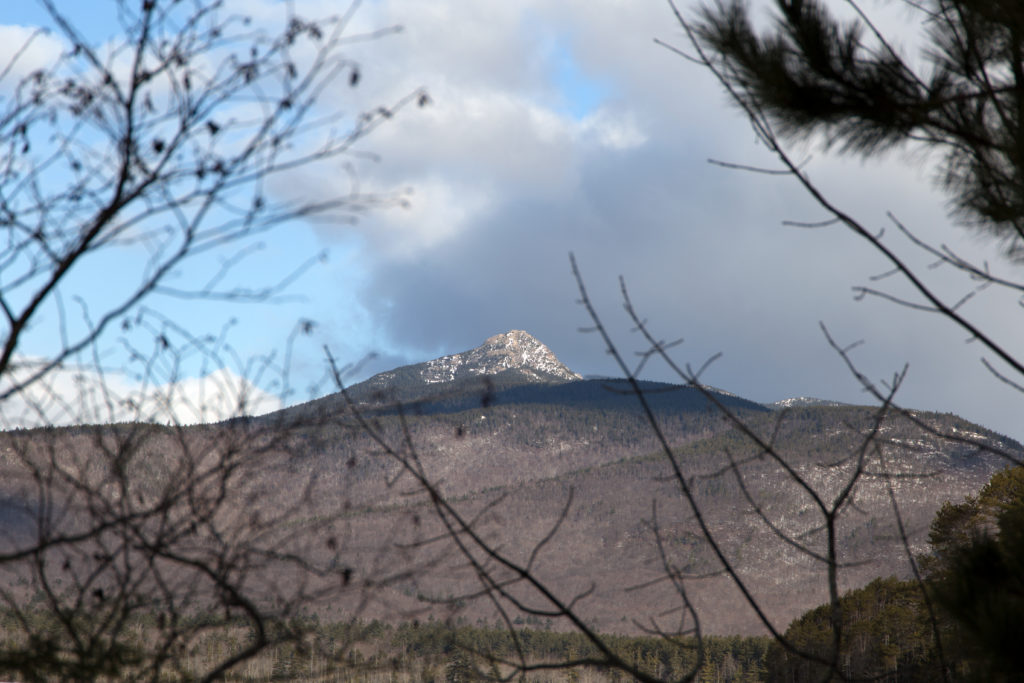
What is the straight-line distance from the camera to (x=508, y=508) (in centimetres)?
13012

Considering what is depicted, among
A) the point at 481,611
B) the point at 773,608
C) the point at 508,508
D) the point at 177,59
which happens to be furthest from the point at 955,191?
the point at 508,508

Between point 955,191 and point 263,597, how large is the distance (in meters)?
2.98

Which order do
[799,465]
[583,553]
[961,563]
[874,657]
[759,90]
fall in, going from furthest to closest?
[583,553], [799,465], [874,657], [759,90], [961,563]

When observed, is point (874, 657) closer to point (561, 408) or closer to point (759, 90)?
point (759, 90)

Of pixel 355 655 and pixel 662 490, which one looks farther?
pixel 662 490

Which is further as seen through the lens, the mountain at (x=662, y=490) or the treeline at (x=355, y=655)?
the mountain at (x=662, y=490)

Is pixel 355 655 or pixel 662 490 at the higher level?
pixel 662 490

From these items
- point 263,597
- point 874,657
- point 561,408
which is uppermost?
point 561,408

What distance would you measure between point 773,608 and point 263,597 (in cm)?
9574

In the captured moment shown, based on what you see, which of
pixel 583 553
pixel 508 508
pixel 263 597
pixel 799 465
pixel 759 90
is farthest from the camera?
pixel 508 508

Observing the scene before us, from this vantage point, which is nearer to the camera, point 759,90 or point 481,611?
point 759,90

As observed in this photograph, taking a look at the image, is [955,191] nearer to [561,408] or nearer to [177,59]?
[177,59]

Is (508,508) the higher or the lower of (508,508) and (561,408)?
the lower

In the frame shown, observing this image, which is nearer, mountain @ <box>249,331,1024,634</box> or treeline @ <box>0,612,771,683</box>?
treeline @ <box>0,612,771,683</box>
